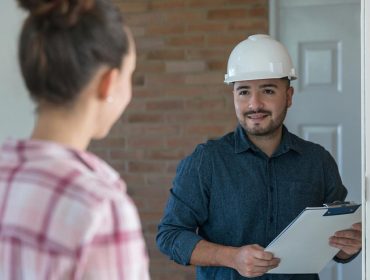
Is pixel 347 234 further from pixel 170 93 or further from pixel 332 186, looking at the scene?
pixel 170 93

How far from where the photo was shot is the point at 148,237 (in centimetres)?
365

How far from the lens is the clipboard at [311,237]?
6.13 feet

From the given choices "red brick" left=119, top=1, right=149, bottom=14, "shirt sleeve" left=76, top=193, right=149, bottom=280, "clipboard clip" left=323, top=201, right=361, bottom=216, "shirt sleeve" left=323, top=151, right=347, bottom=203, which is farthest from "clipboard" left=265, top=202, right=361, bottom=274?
"red brick" left=119, top=1, right=149, bottom=14

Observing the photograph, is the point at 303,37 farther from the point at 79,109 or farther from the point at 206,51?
the point at 79,109

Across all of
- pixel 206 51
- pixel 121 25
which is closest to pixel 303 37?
pixel 206 51

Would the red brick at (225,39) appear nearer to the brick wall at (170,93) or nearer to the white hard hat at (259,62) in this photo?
the brick wall at (170,93)

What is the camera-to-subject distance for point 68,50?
100 cm

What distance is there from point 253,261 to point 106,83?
107 cm

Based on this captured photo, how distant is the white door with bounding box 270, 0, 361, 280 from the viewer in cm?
344

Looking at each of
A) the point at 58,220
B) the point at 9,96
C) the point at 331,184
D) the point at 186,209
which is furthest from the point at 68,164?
the point at 9,96

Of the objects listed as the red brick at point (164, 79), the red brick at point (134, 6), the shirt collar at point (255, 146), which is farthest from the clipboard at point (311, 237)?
the red brick at point (134, 6)

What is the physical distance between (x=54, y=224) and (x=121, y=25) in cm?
35

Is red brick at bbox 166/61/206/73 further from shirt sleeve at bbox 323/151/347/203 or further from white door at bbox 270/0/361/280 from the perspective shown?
shirt sleeve at bbox 323/151/347/203

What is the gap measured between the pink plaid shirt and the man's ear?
0.37 feet
